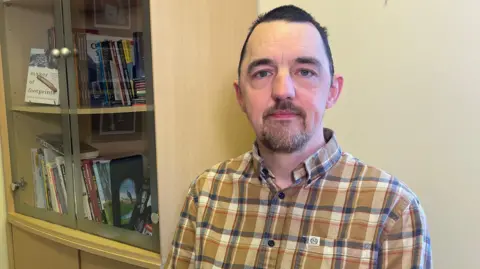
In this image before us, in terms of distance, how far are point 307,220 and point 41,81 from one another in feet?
3.75

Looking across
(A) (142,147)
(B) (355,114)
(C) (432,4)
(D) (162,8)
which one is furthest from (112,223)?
(C) (432,4)

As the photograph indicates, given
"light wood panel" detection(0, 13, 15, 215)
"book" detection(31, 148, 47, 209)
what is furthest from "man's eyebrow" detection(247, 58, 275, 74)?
"light wood panel" detection(0, 13, 15, 215)

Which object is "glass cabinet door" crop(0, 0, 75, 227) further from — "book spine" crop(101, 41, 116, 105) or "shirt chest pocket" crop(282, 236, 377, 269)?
"shirt chest pocket" crop(282, 236, 377, 269)

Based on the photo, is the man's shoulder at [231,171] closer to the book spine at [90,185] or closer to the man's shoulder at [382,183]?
the man's shoulder at [382,183]

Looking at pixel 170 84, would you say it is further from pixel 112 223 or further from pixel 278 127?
pixel 112 223

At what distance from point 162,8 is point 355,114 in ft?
1.93

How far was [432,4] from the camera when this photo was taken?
41.5 inches

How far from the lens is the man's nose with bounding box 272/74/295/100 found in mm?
940

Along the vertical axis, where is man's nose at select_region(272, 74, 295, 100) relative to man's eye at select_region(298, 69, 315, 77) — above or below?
below

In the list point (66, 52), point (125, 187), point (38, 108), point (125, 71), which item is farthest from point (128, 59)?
point (38, 108)

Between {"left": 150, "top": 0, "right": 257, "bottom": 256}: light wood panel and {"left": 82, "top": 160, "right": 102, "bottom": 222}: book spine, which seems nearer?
{"left": 150, "top": 0, "right": 257, "bottom": 256}: light wood panel

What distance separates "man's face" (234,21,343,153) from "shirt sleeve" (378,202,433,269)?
0.25 meters

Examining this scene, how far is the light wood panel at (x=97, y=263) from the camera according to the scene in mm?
1360

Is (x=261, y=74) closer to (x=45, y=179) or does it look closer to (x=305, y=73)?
(x=305, y=73)
